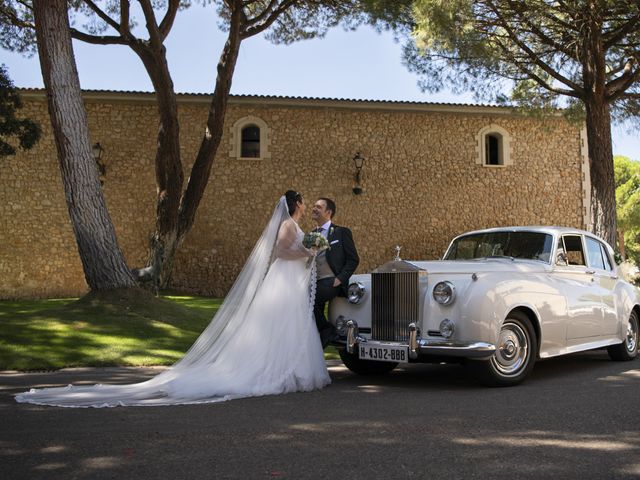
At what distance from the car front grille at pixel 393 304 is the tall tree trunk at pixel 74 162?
16.3ft

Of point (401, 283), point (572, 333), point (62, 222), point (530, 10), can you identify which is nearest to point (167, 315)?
point (401, 283)

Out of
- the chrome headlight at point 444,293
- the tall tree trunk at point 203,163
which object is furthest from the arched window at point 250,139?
the chrome headlight at point 444,293

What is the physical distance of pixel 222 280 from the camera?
18594 mm

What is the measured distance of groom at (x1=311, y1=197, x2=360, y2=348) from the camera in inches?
231

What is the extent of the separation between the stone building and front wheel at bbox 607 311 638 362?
11.4 metres

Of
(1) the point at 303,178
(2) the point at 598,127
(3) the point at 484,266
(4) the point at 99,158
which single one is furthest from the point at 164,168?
(3) the point at 484,266

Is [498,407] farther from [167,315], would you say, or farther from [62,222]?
[62,222]

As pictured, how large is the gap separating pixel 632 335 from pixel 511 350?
2.86 meters

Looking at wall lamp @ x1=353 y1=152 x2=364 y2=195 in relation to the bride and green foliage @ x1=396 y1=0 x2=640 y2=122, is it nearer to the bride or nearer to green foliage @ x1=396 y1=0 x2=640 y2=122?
green foliage @ x1=396 y1=0 x2=640 y2=122

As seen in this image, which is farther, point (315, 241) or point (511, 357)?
point (315, 241)

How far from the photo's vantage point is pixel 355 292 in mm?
5852

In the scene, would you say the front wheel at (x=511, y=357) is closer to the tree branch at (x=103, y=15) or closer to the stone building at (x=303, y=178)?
the tree branch at (x=103, y=15)

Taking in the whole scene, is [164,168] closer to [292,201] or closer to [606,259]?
[292,201]

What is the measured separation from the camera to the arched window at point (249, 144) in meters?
19.0
